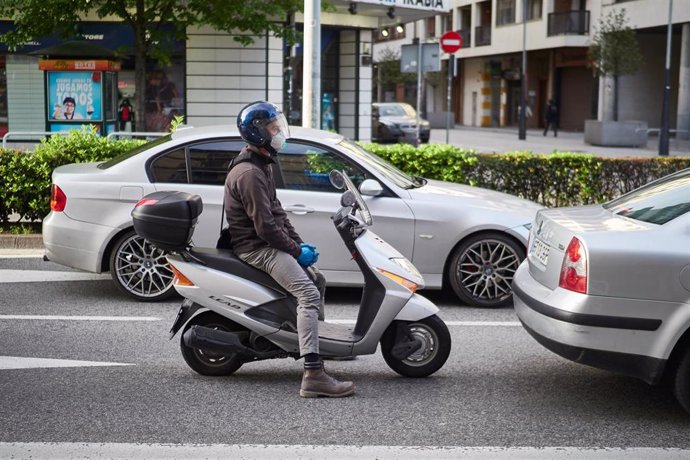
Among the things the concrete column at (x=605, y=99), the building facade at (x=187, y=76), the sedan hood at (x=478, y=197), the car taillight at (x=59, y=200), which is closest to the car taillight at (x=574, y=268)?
the sedan hood at (x=478, y=197)

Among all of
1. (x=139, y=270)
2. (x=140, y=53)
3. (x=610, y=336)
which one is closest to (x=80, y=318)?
(x=139, y=270)

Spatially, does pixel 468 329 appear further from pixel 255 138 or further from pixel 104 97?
pixel 104 97

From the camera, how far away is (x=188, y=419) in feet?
17.2

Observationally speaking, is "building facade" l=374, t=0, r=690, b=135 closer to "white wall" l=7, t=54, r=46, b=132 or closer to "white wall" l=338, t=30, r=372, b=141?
"white wall" l=338, t=30, r=372, b=141

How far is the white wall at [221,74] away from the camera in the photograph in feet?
77.0

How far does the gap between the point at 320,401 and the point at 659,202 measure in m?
2.26

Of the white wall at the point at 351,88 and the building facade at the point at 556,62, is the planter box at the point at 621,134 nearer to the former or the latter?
the building facade at the point at 556,62

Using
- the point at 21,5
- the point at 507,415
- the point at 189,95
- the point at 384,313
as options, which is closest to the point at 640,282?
the point at 507,415

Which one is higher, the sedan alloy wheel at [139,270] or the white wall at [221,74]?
the white wall at [221,74]

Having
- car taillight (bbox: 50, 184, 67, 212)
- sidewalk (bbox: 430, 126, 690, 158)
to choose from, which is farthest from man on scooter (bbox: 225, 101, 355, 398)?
sidewalk (bbox: 430, 126, 690, 158)

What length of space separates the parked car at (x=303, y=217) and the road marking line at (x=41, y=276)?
910mm

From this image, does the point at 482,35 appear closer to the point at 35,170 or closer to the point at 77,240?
the point at 35,170

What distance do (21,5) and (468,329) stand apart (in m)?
14.5

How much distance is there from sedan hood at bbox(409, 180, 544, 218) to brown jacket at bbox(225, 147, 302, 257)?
271cm
